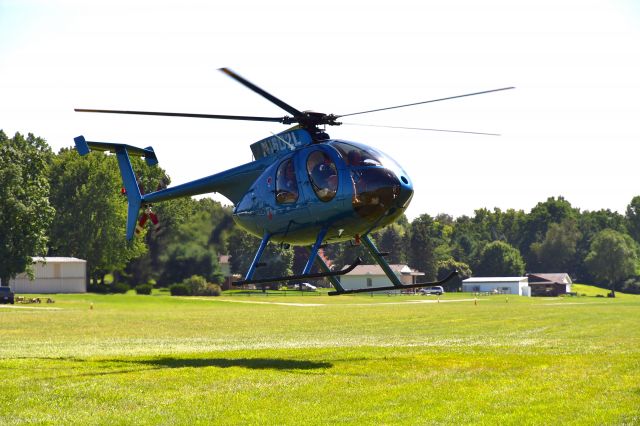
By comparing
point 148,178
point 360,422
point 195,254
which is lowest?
point 360,422

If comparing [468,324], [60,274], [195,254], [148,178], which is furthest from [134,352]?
[148,178]

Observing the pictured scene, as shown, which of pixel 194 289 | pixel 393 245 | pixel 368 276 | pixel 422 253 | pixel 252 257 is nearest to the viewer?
pixel 194 289

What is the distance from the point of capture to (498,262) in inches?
6225

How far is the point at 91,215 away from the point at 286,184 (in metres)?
76.4

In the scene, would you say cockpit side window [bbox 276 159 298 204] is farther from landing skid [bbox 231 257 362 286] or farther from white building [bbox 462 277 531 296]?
white building [bbox 462 277 531 296]

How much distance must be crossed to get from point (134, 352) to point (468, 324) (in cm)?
2122

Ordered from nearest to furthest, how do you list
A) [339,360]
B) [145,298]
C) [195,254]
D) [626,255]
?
[339,360] → [195,254] → [145,298] → [626,255]

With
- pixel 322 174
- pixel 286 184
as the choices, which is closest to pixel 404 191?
pixel 322 174

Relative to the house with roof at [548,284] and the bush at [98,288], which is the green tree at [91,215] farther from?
the house with roof at [548,284]

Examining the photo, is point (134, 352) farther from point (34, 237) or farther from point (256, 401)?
point (34, 237)

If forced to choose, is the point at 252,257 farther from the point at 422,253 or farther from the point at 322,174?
the point at 322,174

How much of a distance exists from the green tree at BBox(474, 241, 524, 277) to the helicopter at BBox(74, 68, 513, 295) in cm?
13813

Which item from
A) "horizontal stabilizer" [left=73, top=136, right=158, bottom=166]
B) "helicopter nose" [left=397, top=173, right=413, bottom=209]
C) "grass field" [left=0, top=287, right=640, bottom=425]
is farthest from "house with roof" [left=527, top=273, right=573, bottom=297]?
"helicopter nose" [left=397, top=173, right=413, bottom=209]

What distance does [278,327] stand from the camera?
40.4 metres
